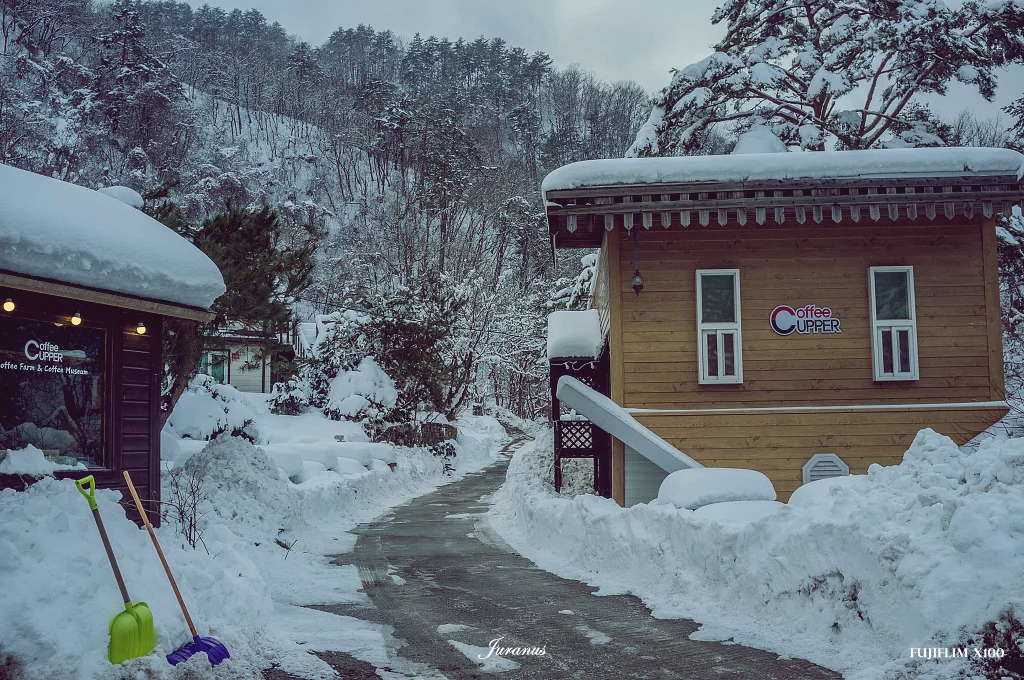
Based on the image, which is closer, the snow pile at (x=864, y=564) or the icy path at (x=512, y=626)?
the snow pile at (x=864, y=564)

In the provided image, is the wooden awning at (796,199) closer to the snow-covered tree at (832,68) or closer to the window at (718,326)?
the window at (718,326)

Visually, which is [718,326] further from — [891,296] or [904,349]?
[904,349]

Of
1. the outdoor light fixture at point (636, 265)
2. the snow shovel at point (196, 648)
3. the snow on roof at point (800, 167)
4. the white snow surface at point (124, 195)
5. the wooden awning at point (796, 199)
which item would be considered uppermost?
the snow on roof at point (800, 167)

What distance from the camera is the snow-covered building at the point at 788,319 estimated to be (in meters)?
12.7

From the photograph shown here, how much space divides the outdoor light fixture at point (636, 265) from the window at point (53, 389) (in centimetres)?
776

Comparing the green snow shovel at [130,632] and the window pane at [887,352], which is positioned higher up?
the window pane at [887,352]

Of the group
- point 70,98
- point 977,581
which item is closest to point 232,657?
point 977,581

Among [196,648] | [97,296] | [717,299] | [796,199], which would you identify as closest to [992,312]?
[796,199]

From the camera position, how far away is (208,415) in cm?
1642

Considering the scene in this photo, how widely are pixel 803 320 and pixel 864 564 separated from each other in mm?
7208

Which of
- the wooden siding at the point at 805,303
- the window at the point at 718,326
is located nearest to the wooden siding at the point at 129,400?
the wooden siding at the point at 805,303

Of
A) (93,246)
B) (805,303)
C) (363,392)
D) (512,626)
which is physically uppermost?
(93,246)

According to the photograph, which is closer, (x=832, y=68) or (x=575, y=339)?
(x=575, y=339)

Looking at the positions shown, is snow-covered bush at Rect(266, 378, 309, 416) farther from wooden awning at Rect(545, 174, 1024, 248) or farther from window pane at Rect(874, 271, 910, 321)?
window pane at Rect(874, 271, 910, 321)
